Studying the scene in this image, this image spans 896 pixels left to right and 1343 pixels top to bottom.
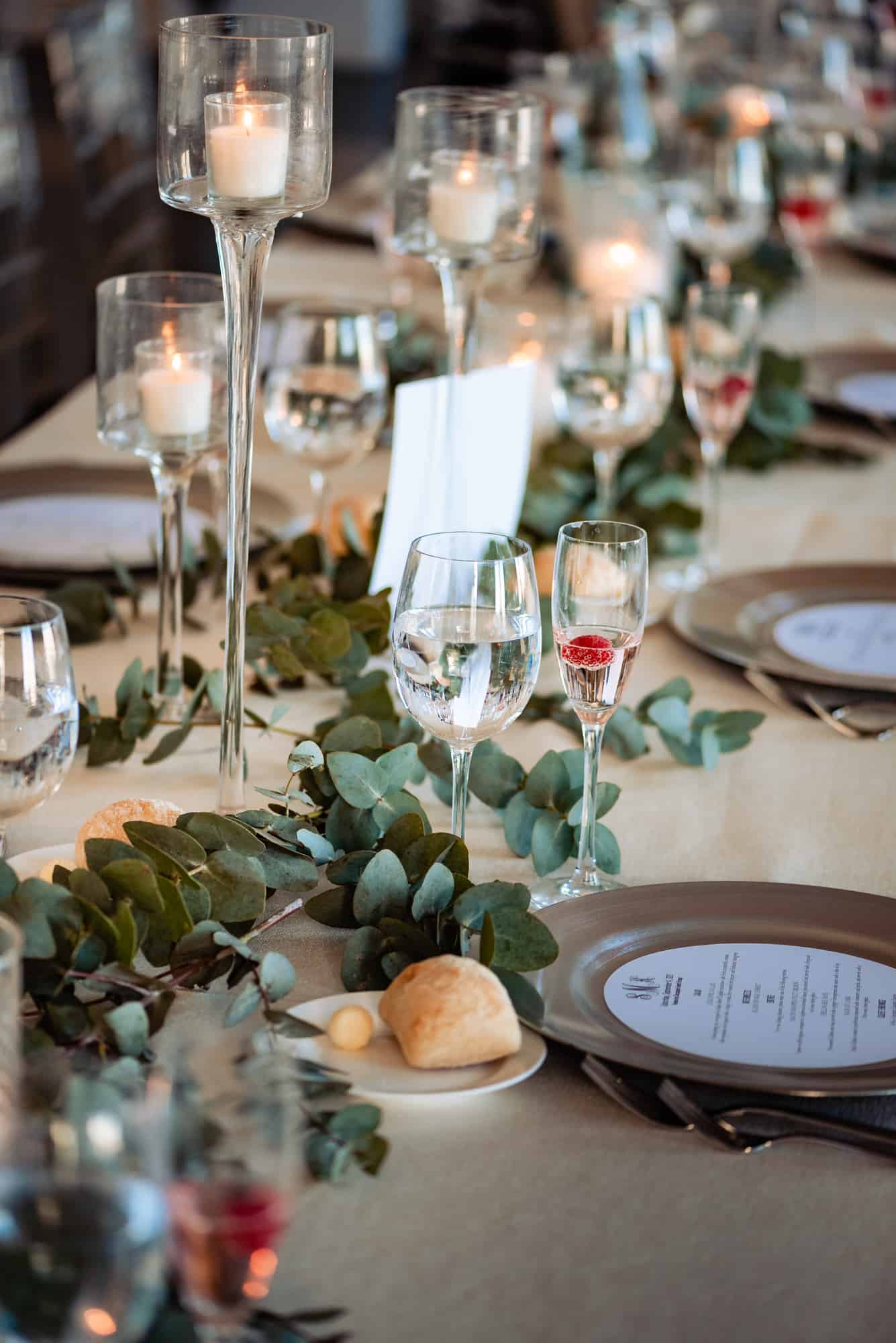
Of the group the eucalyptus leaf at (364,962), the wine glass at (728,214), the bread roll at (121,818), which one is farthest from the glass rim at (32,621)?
the wine glass at (728,214)

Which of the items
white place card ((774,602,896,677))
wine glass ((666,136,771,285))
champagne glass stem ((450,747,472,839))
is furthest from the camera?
wine glass ((666,136,771,285))

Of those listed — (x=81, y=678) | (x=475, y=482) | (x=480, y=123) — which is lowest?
(x=81, y=678)

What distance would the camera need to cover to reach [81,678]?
129cm

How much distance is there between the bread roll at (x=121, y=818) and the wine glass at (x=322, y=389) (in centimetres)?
57

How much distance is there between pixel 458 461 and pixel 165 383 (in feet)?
0.87

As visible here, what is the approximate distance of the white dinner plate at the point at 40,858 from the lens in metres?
0.89

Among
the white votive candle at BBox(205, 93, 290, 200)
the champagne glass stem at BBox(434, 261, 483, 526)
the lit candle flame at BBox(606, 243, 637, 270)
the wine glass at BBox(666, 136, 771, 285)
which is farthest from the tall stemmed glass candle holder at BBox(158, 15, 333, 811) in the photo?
the wine glass at BBox(666, 136, 771, 285)

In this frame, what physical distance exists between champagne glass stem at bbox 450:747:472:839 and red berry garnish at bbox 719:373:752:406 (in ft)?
2.47

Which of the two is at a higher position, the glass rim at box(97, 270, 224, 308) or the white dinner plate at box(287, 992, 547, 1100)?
the glass rim at box(97, 270, 224, 308)

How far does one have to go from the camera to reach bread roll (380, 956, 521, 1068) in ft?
2.47

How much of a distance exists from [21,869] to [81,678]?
0.42 meters

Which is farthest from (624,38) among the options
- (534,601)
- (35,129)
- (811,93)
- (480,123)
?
(534,601)

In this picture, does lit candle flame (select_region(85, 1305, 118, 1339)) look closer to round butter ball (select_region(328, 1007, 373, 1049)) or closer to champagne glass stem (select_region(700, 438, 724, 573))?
round butter ball (select_region(328, 1007, 373, 1049))

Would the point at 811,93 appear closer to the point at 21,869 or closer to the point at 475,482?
the point at 475,482
